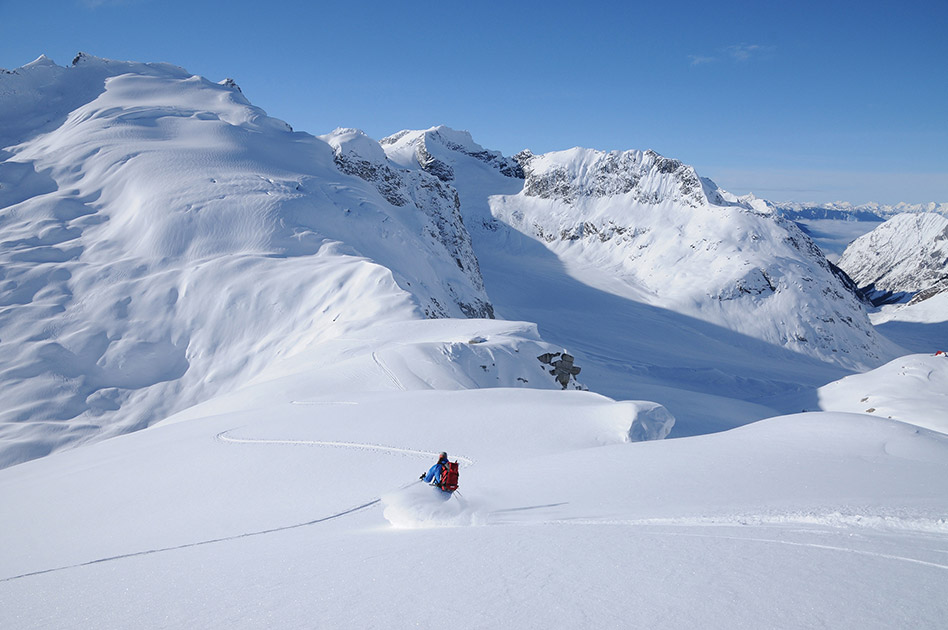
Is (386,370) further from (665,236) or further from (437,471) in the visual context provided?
(665,236)

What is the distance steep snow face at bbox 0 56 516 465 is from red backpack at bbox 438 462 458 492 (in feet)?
42.5

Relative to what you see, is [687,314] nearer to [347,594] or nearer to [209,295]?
[209,295]

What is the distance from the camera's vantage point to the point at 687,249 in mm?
A: 83750

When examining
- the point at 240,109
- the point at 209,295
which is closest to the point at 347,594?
the point at 209,295

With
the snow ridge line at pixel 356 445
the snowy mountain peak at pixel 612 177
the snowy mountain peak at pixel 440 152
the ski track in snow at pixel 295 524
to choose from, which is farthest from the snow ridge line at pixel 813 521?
the snowy mountain peak at pixel 440 152

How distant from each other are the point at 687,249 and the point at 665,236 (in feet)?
16.7

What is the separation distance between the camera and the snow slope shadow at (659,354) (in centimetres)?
4005

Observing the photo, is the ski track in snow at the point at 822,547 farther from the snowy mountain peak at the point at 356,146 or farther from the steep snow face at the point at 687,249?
the steep snow face at the point at 687,249

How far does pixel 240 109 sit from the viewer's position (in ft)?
207

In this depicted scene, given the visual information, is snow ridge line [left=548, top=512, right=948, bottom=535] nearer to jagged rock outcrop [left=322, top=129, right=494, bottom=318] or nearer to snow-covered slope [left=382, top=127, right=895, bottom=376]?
jagged rock outcrop [left=322, top=129, right=494, bottom=318]

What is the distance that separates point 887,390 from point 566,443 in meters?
31.5

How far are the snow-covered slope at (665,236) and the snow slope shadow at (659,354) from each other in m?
4.86

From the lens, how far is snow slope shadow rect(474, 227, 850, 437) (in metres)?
40.1

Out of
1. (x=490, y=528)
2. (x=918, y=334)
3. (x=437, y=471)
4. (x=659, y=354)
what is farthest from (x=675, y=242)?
(x=490, y=528)
